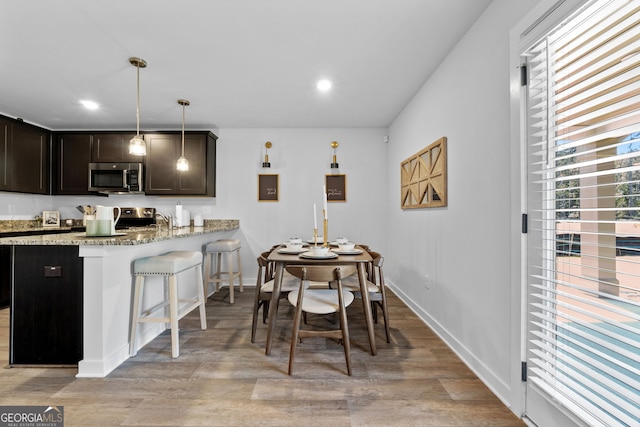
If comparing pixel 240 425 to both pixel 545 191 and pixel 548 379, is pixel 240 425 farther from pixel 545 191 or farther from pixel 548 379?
pixel 545 191

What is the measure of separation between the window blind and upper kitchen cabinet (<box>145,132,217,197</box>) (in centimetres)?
377

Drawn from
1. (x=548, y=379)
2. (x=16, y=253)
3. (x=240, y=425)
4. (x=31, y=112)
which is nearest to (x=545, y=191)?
(x=548, y=379)

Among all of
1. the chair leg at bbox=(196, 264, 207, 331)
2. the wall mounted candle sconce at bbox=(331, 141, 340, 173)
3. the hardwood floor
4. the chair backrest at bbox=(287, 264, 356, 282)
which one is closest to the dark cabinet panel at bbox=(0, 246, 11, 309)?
the hardwood floor

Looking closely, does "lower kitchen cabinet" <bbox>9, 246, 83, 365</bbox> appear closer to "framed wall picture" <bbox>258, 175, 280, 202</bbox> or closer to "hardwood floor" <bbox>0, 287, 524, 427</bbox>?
"hardwood floor" <bbox>0, 287, 524, 427</bbox>

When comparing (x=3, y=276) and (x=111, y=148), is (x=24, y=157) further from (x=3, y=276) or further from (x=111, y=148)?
(x=3, y=276)

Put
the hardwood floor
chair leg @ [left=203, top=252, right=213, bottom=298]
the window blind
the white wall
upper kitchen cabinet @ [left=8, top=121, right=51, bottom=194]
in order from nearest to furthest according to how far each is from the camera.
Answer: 1. the window blind
2. the hardwood floor
3. the white wall
4. chair leg @ [left=203, top=252, right=213, bottom=298]
5. upper kitchen cabinet @ [left=8, top=121, right=51, bottom=194]

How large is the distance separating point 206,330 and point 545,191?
2.73m

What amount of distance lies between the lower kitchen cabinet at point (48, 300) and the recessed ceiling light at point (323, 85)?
96.4 inches

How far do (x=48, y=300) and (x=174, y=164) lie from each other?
2496 mm

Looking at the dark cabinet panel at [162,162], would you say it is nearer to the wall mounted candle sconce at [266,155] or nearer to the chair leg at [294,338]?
the wall mounted candle sconce at [266,155]

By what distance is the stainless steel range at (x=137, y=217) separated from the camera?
14.6 feet

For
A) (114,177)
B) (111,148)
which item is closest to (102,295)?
(114,177)

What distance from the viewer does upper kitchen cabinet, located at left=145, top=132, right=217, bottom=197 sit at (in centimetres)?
415

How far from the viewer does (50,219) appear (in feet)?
14.5
